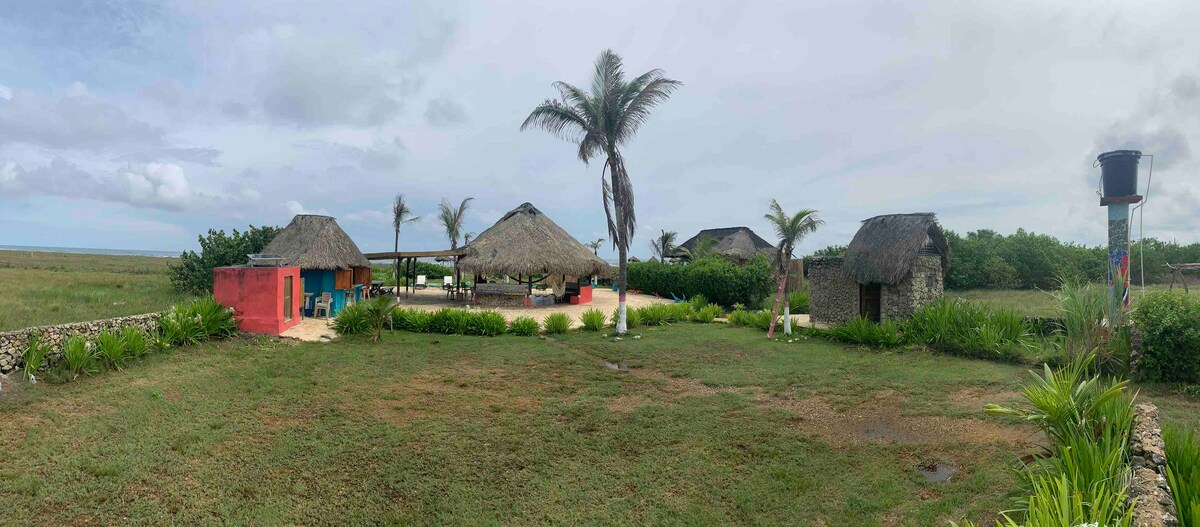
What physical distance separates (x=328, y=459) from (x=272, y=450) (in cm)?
67

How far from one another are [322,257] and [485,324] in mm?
5783

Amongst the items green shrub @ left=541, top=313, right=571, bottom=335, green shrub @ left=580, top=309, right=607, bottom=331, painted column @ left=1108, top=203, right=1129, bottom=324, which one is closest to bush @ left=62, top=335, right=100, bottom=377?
green shrub @ left=541, top=313, right=571, bottom=335

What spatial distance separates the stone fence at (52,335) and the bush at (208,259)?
1052 cm

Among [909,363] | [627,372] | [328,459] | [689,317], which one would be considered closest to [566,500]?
[328,459]

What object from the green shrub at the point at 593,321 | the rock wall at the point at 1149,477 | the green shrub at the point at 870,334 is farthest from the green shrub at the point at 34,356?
the green shrub at the point at 870,334

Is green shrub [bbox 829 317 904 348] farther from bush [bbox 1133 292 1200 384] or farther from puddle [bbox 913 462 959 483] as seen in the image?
puddle [bbox 913 462 959 483]

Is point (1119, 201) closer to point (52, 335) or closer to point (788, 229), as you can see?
point (788, 229)

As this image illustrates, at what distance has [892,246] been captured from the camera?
1274 cm

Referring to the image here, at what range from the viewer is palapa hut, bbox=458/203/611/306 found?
18750 millimetres

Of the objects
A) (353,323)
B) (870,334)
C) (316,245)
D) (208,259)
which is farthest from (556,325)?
(208,259)

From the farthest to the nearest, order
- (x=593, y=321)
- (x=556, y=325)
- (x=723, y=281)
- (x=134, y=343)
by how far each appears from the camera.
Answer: (x=723, y=281)
(x=593, y=321)
(x=556, y=325)
(x=134, y=343)

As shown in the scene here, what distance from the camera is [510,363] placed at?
953 centimetres

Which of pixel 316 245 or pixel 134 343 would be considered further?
pixel 316 245

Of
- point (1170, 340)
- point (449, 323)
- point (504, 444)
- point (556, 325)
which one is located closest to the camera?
point (504, 444)
